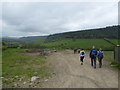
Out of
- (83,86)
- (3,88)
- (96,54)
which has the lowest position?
(3,88)

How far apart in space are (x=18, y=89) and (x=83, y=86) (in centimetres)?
380

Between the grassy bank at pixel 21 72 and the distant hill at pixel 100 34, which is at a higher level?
the distant hill at pixel 100 34

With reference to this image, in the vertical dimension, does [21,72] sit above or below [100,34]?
below

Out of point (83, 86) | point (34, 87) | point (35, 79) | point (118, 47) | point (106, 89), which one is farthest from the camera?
point (118, 47)

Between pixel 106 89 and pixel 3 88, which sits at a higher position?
pixel 106 89

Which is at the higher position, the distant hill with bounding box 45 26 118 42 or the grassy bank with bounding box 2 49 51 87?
the distant hill with bounding box 45 26 118 42

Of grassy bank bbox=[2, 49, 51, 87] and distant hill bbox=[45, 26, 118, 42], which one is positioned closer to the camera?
grassy bank bbox=[2, 49, 51, 87]

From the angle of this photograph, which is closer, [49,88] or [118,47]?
[49,88]

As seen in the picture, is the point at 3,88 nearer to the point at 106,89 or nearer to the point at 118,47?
the point at 106,89

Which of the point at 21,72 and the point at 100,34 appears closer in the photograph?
the point at 21,72

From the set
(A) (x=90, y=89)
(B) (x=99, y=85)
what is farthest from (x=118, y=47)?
(A) (x=90, y=89)

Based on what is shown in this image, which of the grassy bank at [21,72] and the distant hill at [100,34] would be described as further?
the distant hill at [100,34]

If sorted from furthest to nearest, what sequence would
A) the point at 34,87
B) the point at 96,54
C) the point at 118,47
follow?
1. the point at 118,47
2. the point at 96,54
3. the point at 34,87

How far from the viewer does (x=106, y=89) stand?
4.90 metres
